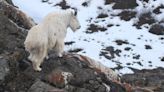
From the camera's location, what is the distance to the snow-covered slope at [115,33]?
71.3ft

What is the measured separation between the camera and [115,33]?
25391 mm

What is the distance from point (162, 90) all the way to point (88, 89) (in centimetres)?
433

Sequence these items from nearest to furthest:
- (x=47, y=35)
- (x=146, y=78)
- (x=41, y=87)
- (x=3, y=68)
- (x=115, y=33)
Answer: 1. (x=41, y=87)
2. (x=47, y=35)
3. (x=3, y=68)
4. (x=146, y=78)
5. (x=115, y=33)

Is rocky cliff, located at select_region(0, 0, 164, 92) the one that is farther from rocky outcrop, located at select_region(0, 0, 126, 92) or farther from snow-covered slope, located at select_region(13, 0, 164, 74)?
snow-covered slope, located at select_region(13, 0, 164, 74)

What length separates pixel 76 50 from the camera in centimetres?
2264

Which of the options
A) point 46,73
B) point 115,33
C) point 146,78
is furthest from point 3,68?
point 115,33

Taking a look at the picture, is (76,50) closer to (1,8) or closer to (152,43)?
(152,43)

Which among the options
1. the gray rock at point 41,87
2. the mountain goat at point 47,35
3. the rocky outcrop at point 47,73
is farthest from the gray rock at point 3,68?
the gray rock at point 41,87

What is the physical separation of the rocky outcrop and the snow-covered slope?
8.57 metres

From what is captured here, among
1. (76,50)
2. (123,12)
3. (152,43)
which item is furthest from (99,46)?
(123,12)

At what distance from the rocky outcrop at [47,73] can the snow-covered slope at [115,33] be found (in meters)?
8.57

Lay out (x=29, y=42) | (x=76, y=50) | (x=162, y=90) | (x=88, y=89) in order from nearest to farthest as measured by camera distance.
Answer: (x=29, y=42)
(x=88, y=89)
(x=162, y=90)
(x=76, y=50)

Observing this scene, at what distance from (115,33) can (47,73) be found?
15.2 metres

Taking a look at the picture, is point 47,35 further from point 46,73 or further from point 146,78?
point 146,78
